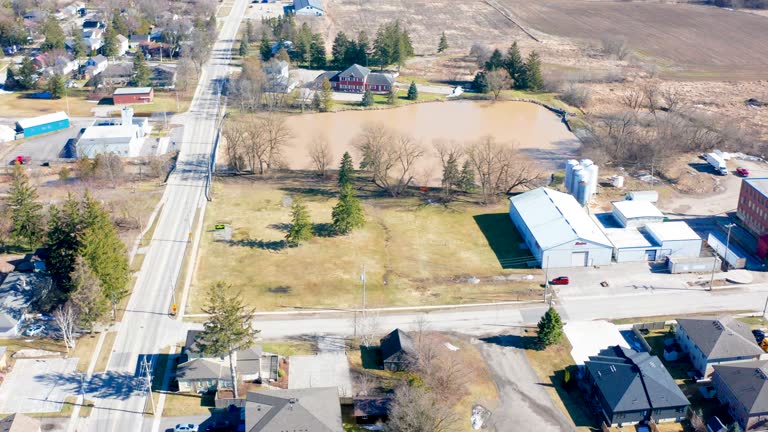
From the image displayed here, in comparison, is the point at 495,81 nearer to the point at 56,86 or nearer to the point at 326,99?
the point at 326,99

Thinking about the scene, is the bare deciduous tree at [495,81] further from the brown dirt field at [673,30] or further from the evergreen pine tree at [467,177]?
the evergreen pine tree at [467,177]

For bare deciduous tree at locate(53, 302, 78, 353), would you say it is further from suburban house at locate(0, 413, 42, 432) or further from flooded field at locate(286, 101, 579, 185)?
flooded field at locate(286, 101, 579, 185)

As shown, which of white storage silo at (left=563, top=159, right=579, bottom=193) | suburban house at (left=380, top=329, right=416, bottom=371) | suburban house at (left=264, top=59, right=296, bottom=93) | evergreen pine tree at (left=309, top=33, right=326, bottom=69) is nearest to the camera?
suburban house at (left=380, top=329, right=416, bottom=371)

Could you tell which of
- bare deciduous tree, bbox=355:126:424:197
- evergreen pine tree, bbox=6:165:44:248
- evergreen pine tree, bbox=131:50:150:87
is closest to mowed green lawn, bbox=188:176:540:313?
bare deciduous tree, bbox=355:126:424:197

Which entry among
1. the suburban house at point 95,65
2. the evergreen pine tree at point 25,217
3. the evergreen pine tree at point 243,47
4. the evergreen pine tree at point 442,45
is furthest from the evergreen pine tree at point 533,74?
the evergreen pine tree at point 25,217

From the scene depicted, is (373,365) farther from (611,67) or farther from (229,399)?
(611,67)

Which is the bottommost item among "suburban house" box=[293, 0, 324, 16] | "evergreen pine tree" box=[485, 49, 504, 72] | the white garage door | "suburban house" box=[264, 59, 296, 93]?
the white garage door
